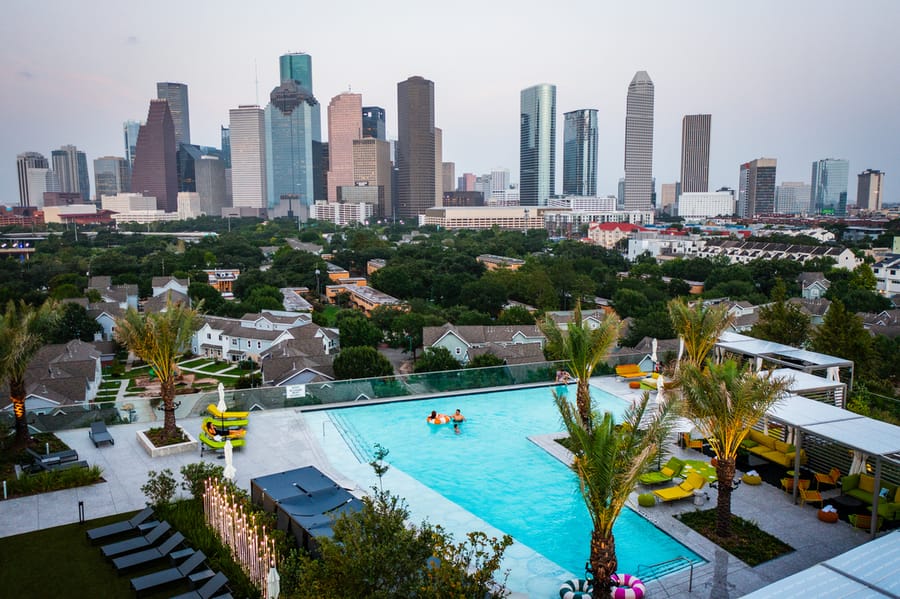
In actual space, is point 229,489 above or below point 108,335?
above

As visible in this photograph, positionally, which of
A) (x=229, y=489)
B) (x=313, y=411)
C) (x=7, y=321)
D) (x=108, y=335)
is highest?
(x=7, y=321)

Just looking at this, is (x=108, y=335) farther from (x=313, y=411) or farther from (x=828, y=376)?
(x=828, y=376)

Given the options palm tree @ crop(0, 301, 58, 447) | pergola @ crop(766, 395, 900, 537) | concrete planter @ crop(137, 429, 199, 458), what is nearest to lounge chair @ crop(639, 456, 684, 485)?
pergola @ crop(766, 395, 900, 537)

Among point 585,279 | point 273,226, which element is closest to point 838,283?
point 585,279

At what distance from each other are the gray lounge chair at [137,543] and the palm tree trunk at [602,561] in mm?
7080

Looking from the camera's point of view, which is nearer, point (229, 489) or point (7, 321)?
point (229, 489)

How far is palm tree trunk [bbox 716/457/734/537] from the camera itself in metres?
11.1

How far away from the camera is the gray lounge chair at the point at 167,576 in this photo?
9398mm

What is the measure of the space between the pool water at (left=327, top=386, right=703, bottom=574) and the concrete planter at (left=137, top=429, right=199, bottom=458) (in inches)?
149

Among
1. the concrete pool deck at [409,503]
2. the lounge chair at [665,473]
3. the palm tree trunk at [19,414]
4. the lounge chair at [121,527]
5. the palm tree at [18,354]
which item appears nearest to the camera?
the concrete pool deck at [409,503]

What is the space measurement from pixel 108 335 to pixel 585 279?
4512 centimetres

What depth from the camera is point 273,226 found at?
539 ft

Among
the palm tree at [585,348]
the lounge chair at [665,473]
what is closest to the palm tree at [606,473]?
the lounge chair at [665,473]

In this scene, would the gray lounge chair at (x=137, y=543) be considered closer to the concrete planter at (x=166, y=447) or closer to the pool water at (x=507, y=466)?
the concrete planter at (x=166, y=447)
